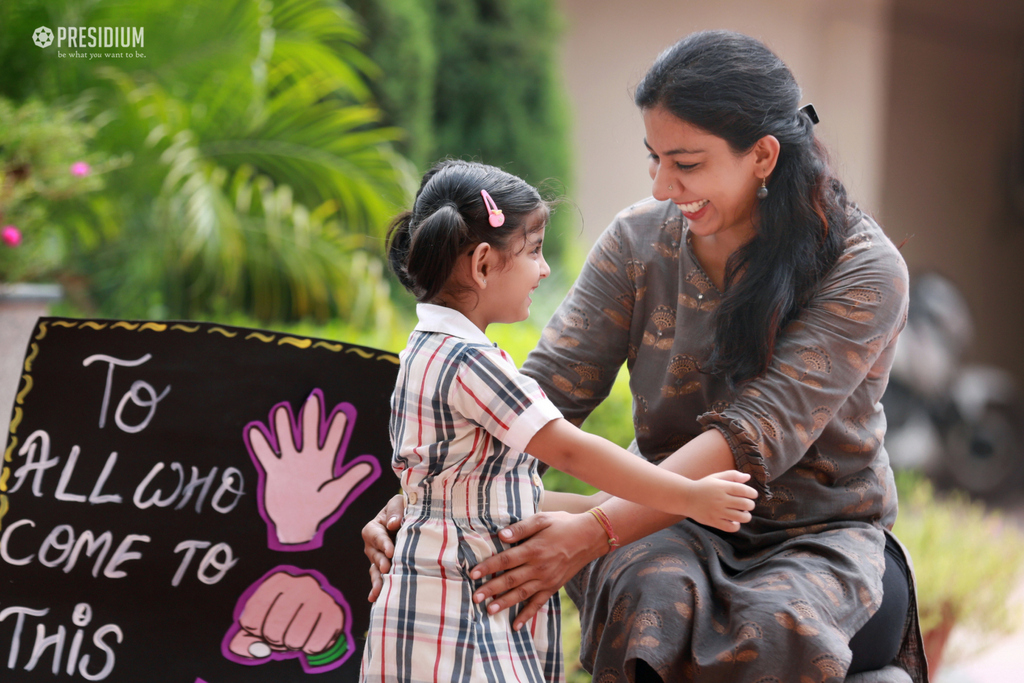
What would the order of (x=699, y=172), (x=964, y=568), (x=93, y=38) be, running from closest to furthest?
(x=699, y=172), (x=964, y=568), (x=93, y=38)

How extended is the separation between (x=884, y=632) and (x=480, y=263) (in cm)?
99

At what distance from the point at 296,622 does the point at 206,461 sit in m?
0.38

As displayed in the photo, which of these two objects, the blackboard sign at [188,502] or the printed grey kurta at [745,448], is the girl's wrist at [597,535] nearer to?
the printed grey kurta at [745,448]

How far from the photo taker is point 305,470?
1.90m

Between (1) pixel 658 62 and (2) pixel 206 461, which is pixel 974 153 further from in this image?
(2) pixel 206 461

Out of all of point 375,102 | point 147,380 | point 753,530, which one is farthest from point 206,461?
point 375,102

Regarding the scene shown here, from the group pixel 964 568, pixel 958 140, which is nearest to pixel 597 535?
pixel 964 568

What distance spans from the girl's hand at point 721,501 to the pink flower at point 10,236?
241 cm

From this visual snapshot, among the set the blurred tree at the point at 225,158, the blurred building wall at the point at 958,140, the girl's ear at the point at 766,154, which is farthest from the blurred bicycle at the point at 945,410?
the girl's ear at the point at 766,154

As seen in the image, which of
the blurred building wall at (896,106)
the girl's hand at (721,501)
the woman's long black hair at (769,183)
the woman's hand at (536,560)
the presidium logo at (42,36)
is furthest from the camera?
the blurred building wall at (896,106)

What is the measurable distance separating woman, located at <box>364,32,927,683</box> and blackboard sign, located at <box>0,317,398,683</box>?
324mm

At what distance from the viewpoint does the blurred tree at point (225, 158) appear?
398cm

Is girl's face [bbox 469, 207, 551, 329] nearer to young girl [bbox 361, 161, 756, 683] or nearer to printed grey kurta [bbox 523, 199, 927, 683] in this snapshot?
Answer: young girl [bbox 361, 161, 756, 683]

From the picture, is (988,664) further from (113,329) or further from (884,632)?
(113,329)
